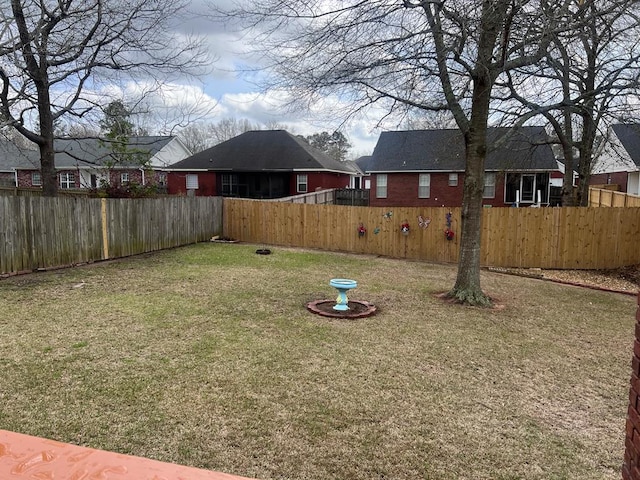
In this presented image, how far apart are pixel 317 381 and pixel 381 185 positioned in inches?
828

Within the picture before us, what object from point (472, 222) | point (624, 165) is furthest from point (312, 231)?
point (624, 165)

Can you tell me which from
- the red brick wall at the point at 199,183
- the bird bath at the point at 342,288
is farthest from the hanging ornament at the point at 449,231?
the red brick wall at the point at 199,183

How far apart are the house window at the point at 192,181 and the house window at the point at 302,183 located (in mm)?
5986

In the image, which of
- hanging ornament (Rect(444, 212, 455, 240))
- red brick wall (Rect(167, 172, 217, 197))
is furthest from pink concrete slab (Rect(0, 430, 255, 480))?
red brick wall (Rect(167, 172, 217, 197))

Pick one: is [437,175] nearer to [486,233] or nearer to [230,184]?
[230,184]

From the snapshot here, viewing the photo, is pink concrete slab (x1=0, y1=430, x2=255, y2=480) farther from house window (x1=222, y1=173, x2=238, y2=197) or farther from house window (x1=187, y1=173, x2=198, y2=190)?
house window (x1=187, y1=173, x2=198, y2=190)

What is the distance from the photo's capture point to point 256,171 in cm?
2473

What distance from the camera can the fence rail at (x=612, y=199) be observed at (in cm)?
1513

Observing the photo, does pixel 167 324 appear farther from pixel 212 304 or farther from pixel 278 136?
pixel 278 136

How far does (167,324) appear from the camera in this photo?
5.77m

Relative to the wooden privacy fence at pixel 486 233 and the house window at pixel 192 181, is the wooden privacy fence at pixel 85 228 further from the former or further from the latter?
the house window at pixel 192 181

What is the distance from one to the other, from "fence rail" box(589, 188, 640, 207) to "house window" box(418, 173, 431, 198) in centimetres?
750

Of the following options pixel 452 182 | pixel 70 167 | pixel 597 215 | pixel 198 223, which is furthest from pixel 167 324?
pixel 70 167

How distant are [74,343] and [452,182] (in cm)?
2092
